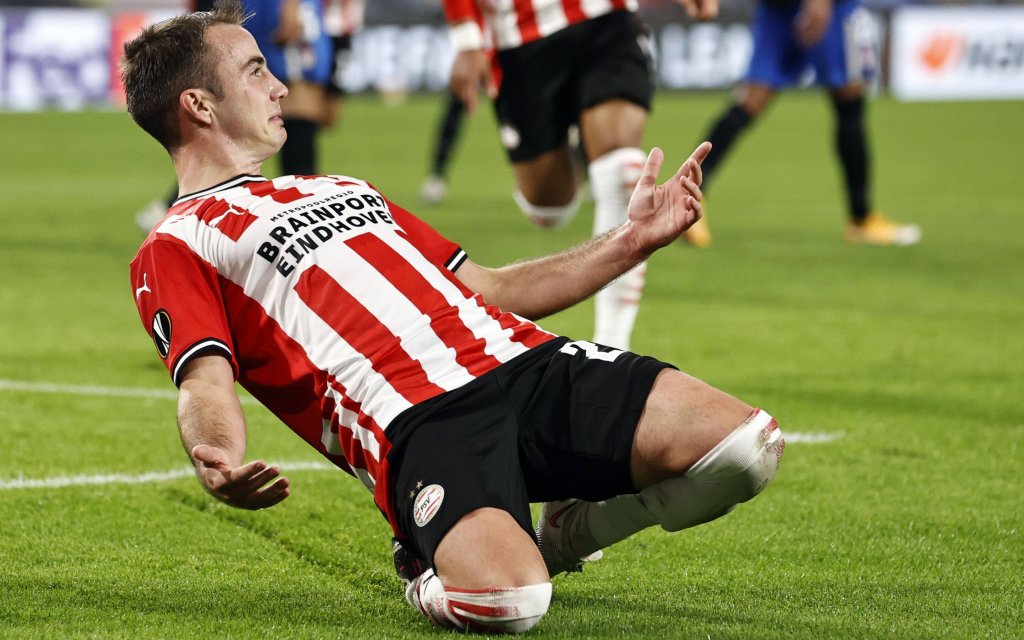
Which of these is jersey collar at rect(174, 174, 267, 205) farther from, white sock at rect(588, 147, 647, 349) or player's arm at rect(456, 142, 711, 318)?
white sock at rect(588, 147, 647, 349)

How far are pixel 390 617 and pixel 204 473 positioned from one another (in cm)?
53

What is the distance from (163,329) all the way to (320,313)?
0.29 m

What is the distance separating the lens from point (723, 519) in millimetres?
3654

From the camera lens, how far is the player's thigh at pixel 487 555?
265cm

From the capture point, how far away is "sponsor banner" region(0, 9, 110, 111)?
22938 mm

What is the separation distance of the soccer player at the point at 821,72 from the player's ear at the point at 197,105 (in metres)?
6.33

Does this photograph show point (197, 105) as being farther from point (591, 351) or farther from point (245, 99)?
point (591, 351)

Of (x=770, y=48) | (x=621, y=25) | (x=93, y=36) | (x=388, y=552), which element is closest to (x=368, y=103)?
(x=93, y=36)

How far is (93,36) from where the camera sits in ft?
76.7

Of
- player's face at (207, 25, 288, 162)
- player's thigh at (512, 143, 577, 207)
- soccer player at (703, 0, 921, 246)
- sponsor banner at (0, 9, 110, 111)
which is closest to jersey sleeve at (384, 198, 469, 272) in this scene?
player's face at (207, 25, 288, 162)

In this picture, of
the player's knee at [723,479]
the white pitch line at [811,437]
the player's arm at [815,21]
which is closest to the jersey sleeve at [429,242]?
the player's knee at [723,479]

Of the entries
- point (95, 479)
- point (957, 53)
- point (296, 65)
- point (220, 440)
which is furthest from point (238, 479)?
point (957, 53)

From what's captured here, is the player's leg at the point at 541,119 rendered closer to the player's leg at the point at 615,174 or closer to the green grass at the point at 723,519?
the player's leg at the point at 615,174

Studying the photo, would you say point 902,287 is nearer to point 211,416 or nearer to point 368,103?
point 211,416
